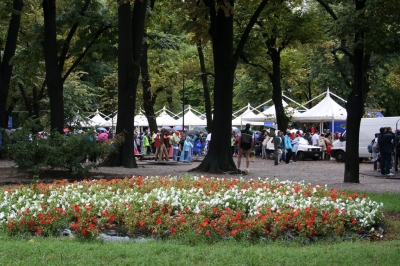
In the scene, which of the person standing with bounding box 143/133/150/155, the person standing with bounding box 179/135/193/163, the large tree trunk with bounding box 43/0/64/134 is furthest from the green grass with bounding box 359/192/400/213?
the person standing with bounding box 143/133/150/155

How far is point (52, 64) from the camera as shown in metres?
24.0

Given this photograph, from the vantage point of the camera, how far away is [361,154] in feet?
114

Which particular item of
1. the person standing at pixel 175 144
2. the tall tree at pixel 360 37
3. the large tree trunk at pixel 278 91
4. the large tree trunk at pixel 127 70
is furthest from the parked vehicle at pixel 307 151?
the tall tree at pixel 360 37

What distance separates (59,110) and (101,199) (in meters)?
13.4

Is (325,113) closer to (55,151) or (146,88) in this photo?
(146,88)

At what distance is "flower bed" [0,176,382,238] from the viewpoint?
9328mm

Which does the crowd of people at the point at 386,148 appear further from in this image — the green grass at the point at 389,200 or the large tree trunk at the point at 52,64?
the large tree trunk at the point at 52,64

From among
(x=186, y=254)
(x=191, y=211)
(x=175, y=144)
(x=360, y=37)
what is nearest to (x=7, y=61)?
(x=175, y=144)

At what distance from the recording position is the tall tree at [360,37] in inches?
653

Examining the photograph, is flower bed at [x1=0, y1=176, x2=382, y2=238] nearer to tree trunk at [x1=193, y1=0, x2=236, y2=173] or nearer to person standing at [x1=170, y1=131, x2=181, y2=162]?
tree trunk at [x1=193, y1=0, x2=236, y2=173]

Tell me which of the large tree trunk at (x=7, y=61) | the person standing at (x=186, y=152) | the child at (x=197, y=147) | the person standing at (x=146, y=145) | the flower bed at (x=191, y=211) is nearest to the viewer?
the flower bed at (x=191, y=211)

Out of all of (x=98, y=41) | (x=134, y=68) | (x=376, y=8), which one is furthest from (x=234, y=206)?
(x=98, y=41)

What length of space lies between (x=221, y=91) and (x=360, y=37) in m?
5.79

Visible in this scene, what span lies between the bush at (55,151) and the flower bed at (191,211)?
224 inches
